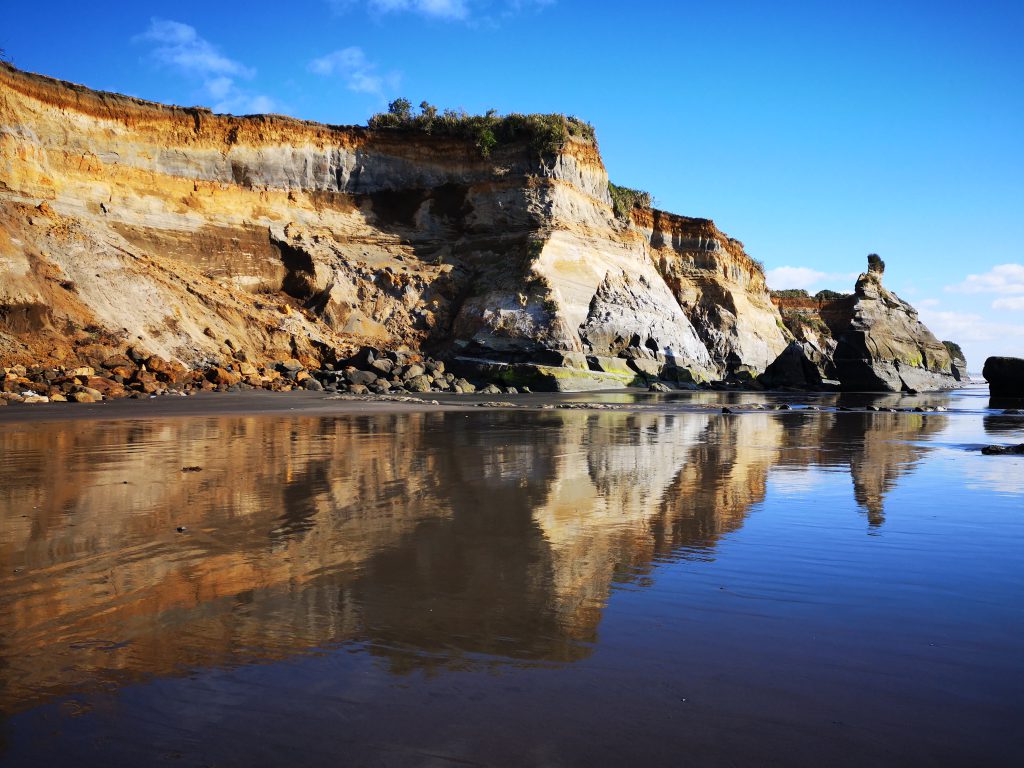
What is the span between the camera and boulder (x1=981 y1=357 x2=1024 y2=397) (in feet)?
90.1

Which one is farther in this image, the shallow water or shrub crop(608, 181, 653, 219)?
shrub crop(608, 181, 653, 219)

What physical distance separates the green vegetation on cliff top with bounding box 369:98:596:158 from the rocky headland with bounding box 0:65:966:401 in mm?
156

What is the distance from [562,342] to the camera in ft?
99.1

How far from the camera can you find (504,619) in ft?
11.0

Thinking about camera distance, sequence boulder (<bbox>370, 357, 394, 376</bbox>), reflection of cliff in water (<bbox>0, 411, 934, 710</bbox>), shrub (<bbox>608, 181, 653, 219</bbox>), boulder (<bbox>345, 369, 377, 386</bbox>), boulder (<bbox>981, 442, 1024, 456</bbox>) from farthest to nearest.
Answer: shrub (<bbox>608, 181, 653, 219</bbox>)
boulder (<bbox>370, 357, 394, 376</bbox>)
boulder (<bbox>345, 369, 377, 386</bbox>)
boulder (<bbox>981, 442, 1024, 456</bbox>)
reflection of cliff in water (<bbox>0, 411, 934, 710</bbox>)

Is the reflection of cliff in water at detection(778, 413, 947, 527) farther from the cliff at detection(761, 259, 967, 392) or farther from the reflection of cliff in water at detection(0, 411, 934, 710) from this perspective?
the cliff at detection(761, 259, 967, 392)

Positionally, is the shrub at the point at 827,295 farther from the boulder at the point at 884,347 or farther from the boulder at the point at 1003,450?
the boulder at the point at 1003,450

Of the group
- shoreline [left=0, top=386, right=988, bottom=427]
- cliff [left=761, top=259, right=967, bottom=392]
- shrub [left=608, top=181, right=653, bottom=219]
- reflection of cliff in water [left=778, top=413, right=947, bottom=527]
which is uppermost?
shrub [left=608, top=181, right=653, bottom=219]

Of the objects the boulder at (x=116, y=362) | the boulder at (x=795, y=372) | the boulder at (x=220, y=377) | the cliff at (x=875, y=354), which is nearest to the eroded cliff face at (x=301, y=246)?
the boulder at (x=116, y=362)

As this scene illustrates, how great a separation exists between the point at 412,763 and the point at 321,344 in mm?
26625

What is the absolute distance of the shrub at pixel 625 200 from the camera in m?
42.0

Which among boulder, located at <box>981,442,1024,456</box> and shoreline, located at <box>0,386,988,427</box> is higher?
shoreline, located at <box>0,386,988,427</box>

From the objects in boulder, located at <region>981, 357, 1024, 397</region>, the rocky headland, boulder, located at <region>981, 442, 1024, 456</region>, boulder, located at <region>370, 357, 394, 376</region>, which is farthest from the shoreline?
boulder, located at <region>981, 442, 1024, 456</region>

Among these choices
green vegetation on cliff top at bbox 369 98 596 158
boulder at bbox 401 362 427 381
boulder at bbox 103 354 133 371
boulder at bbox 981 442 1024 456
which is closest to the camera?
boulder at bbox 981 442 1024 456
